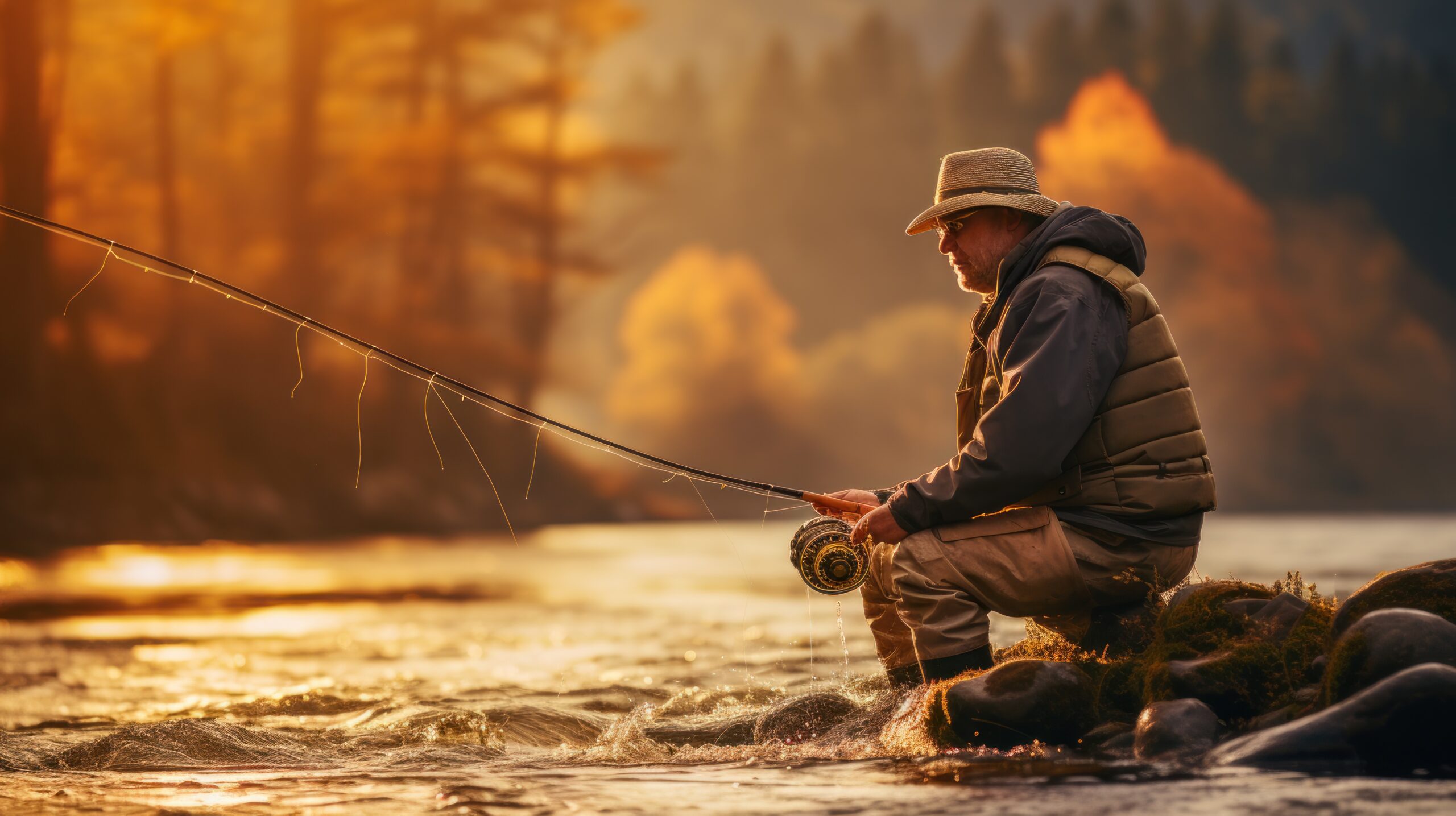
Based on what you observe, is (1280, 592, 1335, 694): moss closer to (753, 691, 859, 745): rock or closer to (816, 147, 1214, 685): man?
(816, 147, 1214, 685): man

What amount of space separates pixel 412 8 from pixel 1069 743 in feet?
112

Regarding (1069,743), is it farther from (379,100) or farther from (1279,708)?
(379,100)

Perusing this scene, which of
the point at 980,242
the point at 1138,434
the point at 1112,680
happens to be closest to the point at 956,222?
the point at 980,242

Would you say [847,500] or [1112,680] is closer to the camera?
[1112,680]

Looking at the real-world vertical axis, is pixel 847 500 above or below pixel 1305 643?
above

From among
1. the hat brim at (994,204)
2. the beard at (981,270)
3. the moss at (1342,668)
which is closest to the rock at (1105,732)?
the moss at (1342,668)

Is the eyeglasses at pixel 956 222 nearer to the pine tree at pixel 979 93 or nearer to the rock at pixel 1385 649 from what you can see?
the rock at pixel 1385 649

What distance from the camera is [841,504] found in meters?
4.68

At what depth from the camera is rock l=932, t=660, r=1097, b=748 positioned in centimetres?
392

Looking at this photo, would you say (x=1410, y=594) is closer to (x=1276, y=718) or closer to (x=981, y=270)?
(x=1276, y=718)

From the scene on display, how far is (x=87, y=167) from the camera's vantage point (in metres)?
30.1

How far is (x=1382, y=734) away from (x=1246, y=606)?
103 centimetres

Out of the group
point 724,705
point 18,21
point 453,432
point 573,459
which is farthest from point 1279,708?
point 573,459

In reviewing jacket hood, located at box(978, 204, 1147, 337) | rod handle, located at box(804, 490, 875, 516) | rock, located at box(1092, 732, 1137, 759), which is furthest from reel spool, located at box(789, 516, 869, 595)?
rock, located at box(1092, 732, 1137, 759)
